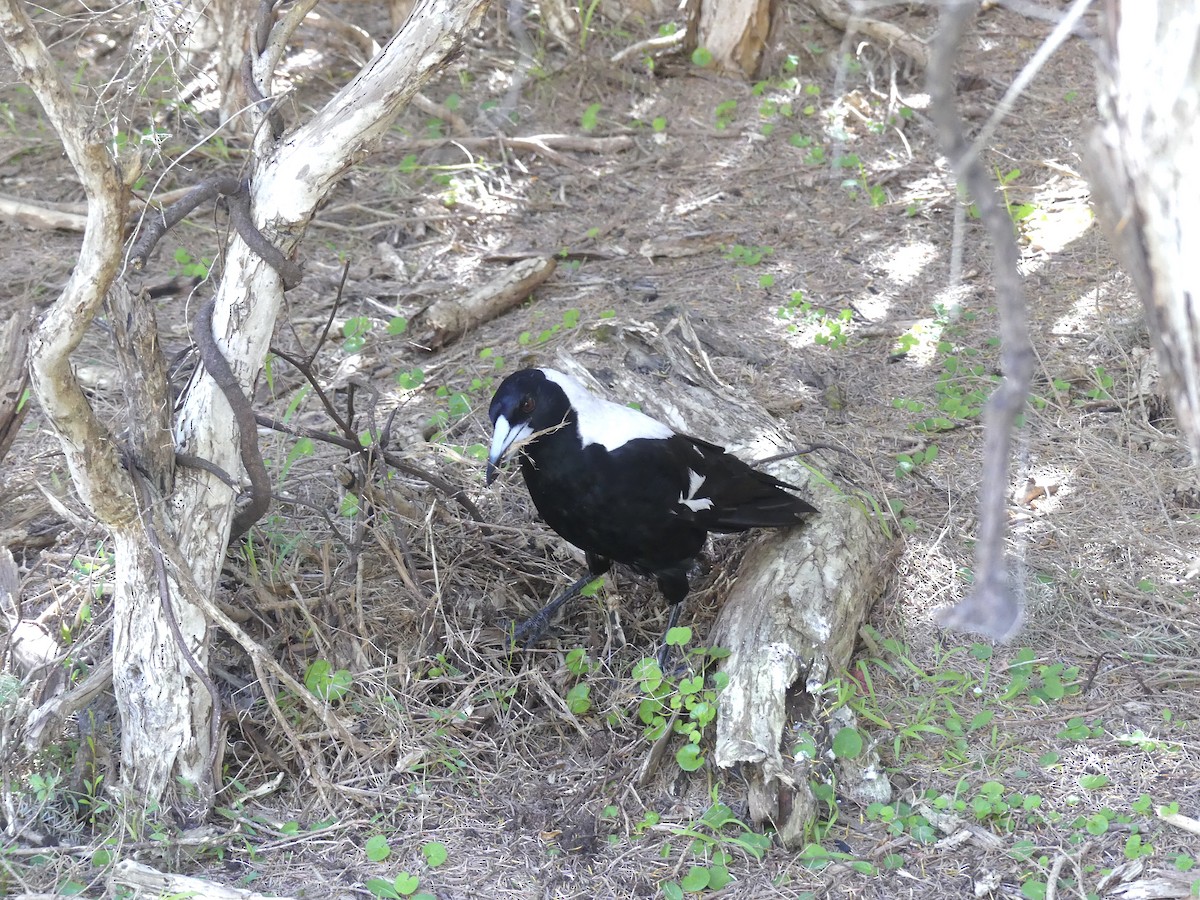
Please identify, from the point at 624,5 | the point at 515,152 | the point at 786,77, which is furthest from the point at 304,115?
the point at 786,77

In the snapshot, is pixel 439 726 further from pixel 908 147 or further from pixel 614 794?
pixel 908 147

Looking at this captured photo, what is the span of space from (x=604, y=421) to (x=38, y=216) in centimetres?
397

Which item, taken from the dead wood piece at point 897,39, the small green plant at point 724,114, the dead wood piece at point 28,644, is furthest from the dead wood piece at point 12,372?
the dead wood piece at point 897,39

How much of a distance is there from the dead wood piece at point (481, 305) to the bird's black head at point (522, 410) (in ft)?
5.86

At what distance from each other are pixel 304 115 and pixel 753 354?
11.0ft

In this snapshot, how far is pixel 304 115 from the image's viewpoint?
6445 millimetres

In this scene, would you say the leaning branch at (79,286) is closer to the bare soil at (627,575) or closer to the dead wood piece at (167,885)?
the bare soil at (627,575)

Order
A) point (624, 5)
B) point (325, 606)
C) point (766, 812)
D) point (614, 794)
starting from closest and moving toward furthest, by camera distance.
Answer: point (766, 812), point (614, 794), point (325, 606), point (624, 5)

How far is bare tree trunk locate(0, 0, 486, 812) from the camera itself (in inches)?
99.7

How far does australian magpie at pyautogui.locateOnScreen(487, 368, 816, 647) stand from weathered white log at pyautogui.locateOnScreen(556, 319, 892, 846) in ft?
0.54

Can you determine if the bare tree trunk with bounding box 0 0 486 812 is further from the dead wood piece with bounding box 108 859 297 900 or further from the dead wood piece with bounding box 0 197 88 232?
the dead wood piece with bounding box 0 197 88 232

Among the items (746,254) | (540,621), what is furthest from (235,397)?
(746,254)

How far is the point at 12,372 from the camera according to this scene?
3.16 meters

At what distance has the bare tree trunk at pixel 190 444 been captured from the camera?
8.30 feet
